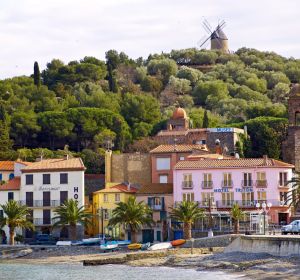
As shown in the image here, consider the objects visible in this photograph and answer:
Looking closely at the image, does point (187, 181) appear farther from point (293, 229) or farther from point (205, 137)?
point (205, 137)

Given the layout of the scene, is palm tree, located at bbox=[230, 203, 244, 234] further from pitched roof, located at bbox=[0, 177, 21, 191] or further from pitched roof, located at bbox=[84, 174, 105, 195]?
pitched roof, located at bbox=[0, 177, 21, 191]

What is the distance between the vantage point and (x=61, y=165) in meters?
99.3

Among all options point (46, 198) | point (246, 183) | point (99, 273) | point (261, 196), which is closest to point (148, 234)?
point (246, 183)

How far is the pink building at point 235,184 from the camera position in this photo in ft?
302

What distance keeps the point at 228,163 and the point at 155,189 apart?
264 inches

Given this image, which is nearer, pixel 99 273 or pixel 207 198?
pixel 99 273

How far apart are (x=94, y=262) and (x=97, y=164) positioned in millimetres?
41068

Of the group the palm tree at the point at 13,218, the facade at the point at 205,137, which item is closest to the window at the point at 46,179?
the palm tree at the point at 13,218

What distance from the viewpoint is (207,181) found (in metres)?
94.1

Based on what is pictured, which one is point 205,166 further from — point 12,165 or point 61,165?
point 12,165

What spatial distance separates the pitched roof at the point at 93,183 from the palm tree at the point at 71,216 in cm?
1256

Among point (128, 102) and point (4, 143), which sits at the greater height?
point (128, 102)

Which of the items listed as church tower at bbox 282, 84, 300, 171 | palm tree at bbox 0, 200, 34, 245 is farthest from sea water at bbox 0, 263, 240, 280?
church tower at bbox 282, 84, 300, 171

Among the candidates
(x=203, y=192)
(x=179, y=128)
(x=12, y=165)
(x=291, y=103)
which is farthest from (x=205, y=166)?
(x=179, y=128)
